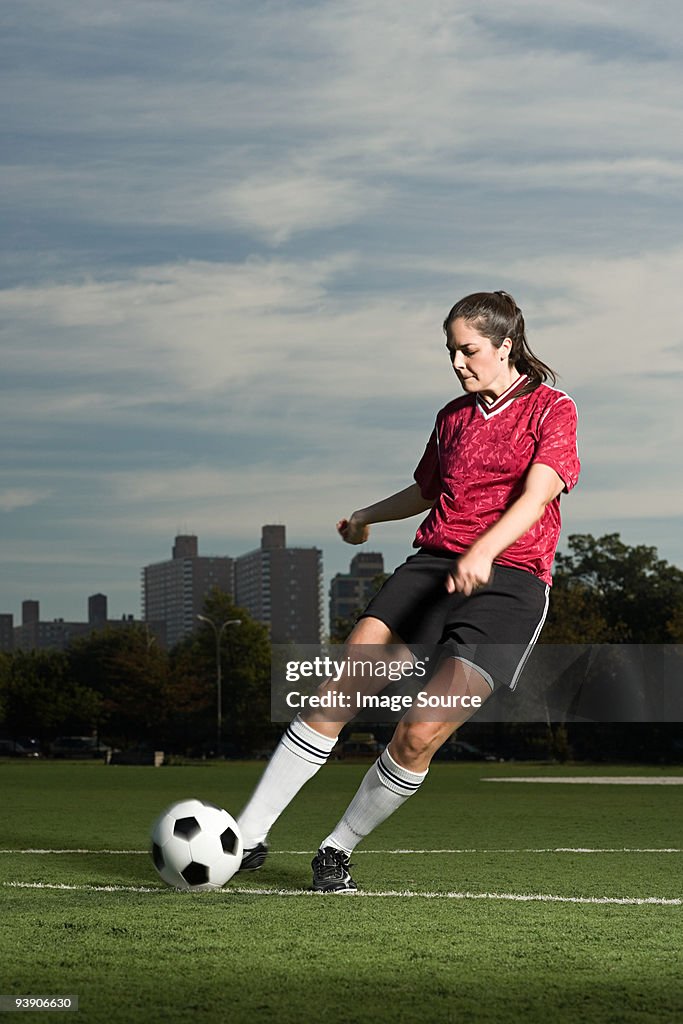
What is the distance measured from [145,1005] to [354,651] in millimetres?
2250

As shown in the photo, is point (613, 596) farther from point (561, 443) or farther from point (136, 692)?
point (561, 443)

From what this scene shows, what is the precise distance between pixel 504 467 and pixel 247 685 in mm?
58565

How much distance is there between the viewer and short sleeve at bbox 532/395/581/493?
529 cm

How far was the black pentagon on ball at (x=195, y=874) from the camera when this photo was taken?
205 inches

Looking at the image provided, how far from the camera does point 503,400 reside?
18.5ft

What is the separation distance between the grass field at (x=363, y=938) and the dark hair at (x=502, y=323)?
2.20 m

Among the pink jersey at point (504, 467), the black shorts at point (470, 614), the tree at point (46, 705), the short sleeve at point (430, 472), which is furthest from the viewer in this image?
the tree at point (46, 705)

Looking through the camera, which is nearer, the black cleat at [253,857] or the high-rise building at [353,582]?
the black cleat at [253,857]

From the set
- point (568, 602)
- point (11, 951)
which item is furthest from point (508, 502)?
point (568, 602)

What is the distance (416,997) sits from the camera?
Result: 3371 mm

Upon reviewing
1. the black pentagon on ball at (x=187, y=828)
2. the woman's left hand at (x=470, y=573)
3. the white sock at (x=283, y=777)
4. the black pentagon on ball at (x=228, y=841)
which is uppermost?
the woman's left hand at (x=470, y=573)

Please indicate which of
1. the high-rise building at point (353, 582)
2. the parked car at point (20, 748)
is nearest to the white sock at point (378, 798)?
the parked car at point (20, 748)

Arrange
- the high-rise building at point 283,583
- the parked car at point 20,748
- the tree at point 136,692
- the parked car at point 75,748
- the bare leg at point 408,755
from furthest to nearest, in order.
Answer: the high-rise building at point 283,583
the parked car at point 20,748
the parked car at point 75,748
the tree at point 136,692
the bare leg at point 408,755

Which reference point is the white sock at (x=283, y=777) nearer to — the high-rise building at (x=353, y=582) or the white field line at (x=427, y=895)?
the white field line at (x=427, y=895)
